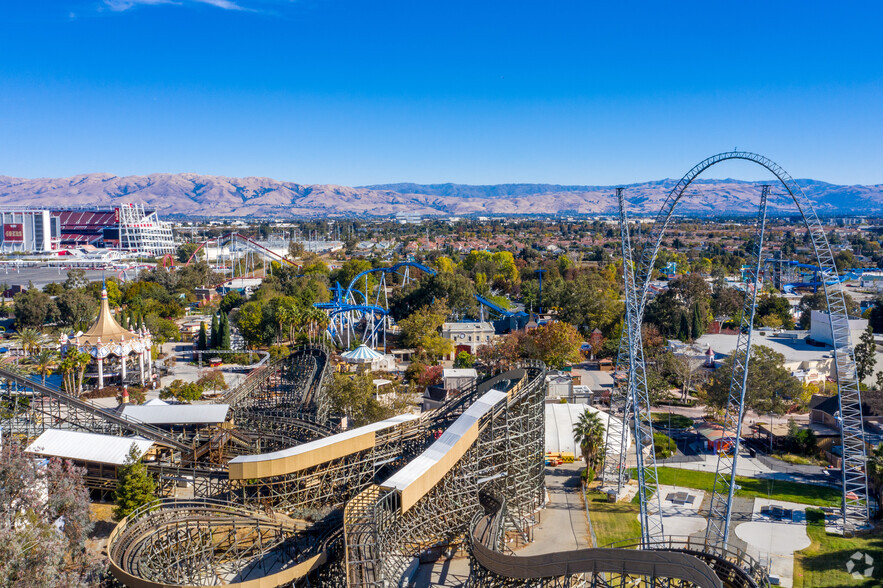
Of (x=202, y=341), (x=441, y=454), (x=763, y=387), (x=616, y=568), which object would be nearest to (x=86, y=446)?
(x=441, y=454)

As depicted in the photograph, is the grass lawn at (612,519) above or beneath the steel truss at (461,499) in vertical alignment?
beneath

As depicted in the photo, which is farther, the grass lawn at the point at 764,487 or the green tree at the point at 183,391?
the green tree at the point at 183,391

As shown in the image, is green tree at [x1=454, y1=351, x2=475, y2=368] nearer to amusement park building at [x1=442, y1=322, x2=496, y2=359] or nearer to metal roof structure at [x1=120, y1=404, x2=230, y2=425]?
amusement park building at [x1=442, y1=322, x2=496, y2=359]

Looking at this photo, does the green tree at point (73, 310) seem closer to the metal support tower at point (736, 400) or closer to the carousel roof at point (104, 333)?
the carousel roof at point (104, 333)

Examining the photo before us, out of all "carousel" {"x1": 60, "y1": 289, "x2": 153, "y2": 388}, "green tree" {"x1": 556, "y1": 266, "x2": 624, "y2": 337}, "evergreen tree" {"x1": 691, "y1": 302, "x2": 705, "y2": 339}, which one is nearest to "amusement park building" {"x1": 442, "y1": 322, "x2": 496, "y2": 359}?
"green tree" {"x1": 556, "y1": 266, "x2": 624, "y2": 337}

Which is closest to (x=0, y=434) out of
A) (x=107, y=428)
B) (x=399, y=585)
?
(x=107, y=428)

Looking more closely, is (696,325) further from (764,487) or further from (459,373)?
(764,487)

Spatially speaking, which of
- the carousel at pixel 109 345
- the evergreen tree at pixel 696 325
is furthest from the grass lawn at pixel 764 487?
the carousel at pixel 109 345
